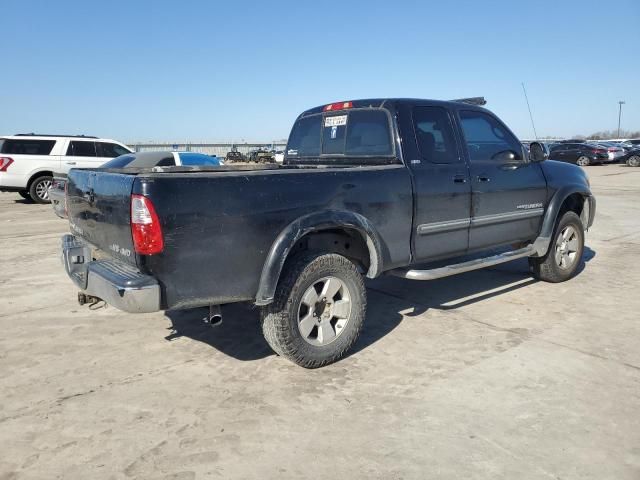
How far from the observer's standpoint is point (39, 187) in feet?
47.5

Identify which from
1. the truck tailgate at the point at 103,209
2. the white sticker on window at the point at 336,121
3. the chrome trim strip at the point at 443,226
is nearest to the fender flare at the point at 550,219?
the chrome trim strip at the point at 443,226

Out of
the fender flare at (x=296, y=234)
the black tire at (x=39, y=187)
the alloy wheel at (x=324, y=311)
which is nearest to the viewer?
the fender flare at (x=296, y=234)

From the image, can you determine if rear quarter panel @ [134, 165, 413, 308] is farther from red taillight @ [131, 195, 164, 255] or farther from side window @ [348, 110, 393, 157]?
side window @ [348, 110, 393, 157]

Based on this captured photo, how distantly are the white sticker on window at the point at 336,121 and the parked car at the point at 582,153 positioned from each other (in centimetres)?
2960

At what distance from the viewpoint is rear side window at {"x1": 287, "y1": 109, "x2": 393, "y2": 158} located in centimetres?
439

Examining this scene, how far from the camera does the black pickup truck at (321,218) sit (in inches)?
117

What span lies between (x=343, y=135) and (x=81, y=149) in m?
12.2

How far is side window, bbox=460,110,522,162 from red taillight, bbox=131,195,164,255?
3037mm

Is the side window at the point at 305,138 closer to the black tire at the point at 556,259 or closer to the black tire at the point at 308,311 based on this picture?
the black tire at the point at 308,311

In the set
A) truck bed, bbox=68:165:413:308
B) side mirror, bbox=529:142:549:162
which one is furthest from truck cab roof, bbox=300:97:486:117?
truck bed, bbox=68:165:413:308

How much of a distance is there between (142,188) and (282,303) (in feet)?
3.86

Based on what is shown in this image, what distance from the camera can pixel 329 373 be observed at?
3.61 meters

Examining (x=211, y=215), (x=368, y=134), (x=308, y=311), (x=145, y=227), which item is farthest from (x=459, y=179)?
(x=145, y=227)

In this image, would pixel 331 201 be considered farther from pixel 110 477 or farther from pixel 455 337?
pixel 110 477
